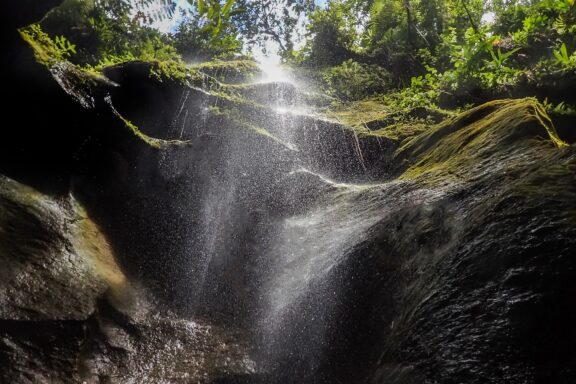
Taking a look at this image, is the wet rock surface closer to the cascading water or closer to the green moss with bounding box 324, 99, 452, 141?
the cascading water

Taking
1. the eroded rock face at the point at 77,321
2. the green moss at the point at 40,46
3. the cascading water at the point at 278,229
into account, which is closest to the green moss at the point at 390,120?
the cascading water at the point at 278,229

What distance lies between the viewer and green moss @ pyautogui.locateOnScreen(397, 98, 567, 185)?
3920 millimetres

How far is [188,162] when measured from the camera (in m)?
6.96

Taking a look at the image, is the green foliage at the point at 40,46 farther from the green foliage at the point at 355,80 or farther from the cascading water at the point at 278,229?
the green foliage at the point at 355,80

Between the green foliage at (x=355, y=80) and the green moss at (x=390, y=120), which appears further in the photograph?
the green foliage at (x=355, y=80)

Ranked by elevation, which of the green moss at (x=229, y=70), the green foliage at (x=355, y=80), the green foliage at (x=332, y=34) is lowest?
the green foliage at (x=355, y=80)

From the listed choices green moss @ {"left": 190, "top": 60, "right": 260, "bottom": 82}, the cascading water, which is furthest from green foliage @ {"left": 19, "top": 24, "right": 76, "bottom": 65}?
green moss @ {"left": 190, "top": 60, "right": 260, "bottom": 82}

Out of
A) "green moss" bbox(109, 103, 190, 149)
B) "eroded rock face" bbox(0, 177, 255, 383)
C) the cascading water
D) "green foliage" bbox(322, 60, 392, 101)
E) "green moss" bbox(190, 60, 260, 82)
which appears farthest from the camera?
"green foliage" bbox(322, 60, 392, 101)

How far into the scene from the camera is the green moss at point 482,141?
3920 mm

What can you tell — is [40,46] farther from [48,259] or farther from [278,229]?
[278,229]

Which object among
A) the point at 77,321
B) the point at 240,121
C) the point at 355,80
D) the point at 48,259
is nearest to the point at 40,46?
the point at 240,121

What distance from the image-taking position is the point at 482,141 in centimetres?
455

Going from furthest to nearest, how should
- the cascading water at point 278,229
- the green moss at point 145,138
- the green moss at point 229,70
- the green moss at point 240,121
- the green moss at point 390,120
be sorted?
1. the green moss at point 229,70
2. the green moss at point 390,120
3. the green moss at point 240,121
4. the green moss at point 145,138
5. the cascading water at point 278,229

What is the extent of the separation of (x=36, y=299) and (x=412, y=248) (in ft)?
12.1
